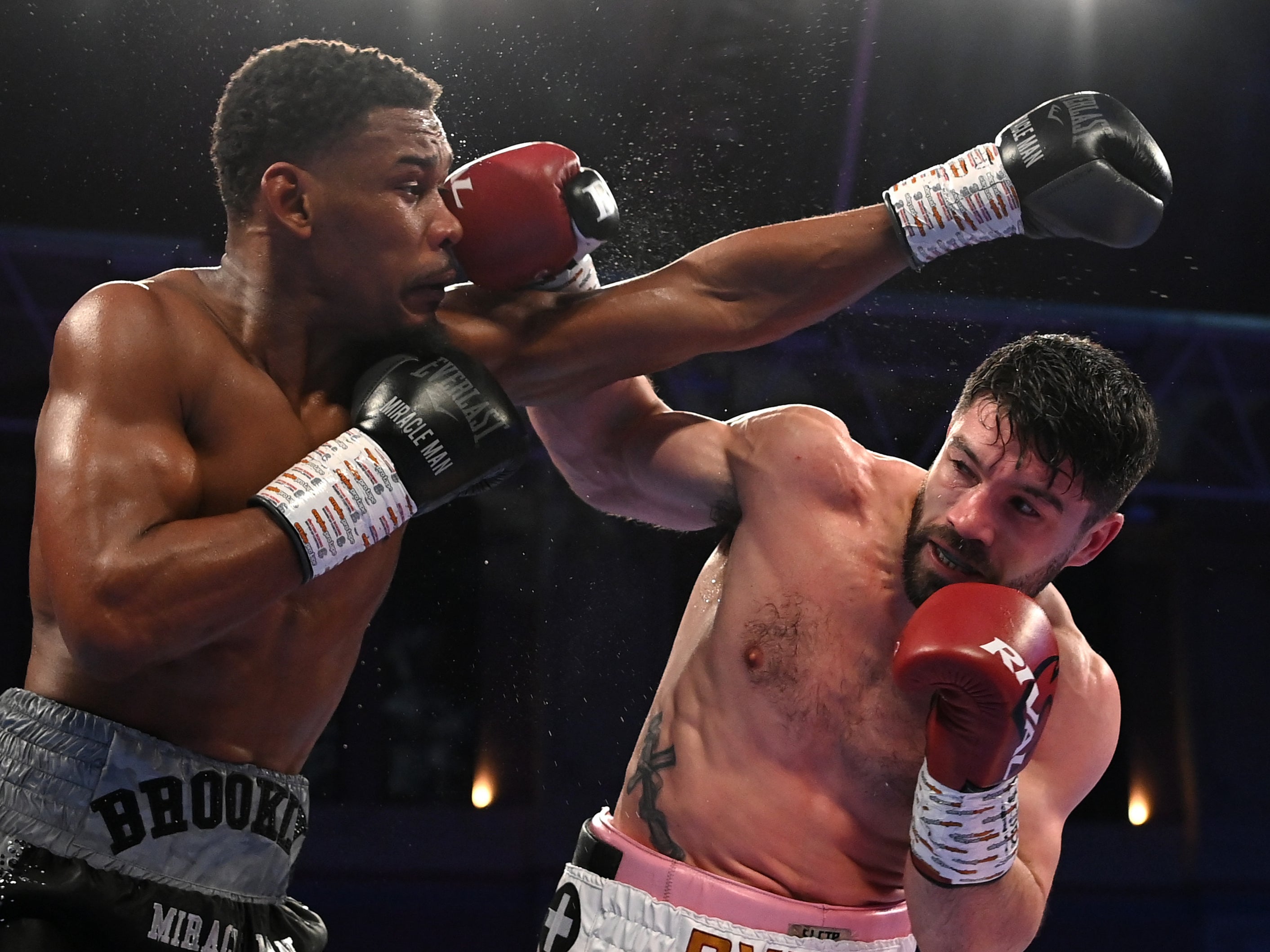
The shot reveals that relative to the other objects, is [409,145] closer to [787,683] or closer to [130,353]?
[130,353]

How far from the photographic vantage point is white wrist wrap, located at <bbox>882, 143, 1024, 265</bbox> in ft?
7.10

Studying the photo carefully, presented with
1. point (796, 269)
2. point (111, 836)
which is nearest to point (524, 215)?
point (796, 269)

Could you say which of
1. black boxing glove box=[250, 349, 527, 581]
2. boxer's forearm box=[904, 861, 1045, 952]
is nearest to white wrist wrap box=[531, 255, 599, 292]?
black boxing glove box=[250, 349, 527, 581]

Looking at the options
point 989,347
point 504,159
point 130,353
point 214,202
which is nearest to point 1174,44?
point 989,347

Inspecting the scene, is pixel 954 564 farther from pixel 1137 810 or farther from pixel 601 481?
pixel 1137 810

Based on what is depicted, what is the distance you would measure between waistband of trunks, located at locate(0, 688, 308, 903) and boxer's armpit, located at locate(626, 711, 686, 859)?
72cm

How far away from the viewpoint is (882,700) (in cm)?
217

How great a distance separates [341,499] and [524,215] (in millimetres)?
671

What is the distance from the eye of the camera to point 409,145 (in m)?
1.96

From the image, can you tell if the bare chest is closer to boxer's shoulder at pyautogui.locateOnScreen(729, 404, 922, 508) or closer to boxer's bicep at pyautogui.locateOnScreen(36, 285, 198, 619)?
boxer's shoulder at pyautogui.locateOnScreen(729, 404, 922, 508)

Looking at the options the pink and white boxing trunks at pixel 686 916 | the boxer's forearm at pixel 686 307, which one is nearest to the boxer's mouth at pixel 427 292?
the boxer's forearm at pixel 686 307

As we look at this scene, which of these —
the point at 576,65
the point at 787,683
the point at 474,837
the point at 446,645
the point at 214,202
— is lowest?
the point at 474,837

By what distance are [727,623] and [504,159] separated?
3.03 feet

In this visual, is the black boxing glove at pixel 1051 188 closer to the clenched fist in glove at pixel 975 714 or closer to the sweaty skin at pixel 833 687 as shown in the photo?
the sweaty skin at pixel 833 687
